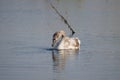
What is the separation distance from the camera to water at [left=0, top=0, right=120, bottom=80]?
20.3 meters

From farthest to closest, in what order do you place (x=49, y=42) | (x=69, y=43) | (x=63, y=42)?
(x=49, y=42), (x=69, y=43), (x=63, y=42)

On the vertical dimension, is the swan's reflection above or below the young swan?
below

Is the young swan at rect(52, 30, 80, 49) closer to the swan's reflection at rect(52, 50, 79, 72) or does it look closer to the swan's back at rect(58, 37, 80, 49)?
the swan's back at rect(58, 37, 80, 49)

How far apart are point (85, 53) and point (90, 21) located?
877 cm

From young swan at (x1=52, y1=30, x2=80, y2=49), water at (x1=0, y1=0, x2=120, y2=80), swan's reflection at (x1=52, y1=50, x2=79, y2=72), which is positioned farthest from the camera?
young swan at (x1=52, y1=30, x2=80, y2=49)

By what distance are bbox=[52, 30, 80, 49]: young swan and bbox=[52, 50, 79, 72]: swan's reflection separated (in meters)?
0.55

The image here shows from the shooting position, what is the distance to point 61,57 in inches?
914

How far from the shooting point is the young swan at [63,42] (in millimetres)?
25656

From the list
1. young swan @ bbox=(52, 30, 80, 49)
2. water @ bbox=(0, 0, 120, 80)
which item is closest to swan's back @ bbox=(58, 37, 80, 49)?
young swan @ bbox=(52, 30, 80, 49)

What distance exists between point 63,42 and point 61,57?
2690mm

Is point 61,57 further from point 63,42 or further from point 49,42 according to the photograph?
point 49,42

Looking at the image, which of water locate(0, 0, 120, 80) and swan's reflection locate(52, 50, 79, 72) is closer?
water locate(0, 0, 120, 80)

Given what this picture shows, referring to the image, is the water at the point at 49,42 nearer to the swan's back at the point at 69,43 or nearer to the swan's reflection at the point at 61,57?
the swan's reflection at the point at 61,57

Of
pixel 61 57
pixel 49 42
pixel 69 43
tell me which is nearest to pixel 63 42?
pixel 69 43
